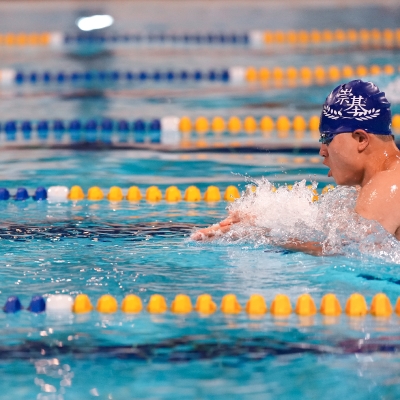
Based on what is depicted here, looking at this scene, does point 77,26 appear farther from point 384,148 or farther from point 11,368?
point 11,368

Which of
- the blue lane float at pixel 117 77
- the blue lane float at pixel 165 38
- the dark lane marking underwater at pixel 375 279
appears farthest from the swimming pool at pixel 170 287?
the blue lane float at pixel 165 38

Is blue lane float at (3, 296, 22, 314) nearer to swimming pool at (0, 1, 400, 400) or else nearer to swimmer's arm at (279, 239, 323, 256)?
swimming pool at (0, 1, 400, 400)

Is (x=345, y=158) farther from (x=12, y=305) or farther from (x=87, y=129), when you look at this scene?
(x=87, y=129)

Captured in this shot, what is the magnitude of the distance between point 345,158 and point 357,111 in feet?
0.60

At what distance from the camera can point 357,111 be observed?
3336mm

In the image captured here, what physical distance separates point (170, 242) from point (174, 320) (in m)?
1.02

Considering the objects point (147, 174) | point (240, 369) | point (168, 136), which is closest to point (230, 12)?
point (168, 136)

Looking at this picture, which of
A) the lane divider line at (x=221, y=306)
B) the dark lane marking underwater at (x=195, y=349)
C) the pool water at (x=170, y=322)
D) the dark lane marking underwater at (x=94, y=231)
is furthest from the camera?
the dark lane marking underwater at (x=94, y=231)

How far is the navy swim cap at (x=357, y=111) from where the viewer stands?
3.34 m

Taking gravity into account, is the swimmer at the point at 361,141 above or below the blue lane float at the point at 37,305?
above

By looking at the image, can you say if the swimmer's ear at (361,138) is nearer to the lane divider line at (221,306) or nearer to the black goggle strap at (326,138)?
the black goggle strap at (326,138)

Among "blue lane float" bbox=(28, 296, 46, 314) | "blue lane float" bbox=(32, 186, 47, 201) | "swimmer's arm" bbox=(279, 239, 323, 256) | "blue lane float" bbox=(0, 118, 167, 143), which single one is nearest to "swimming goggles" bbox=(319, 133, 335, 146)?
"swimmer's arm" bbox=(279, 239, 323, 256)

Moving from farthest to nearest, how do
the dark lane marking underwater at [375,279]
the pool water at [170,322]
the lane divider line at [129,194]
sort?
the lane divider line at [129,194] < the dark lane marking underwater at [375,279] < the pool water at [170,322]

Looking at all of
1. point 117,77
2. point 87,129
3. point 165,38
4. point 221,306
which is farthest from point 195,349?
point 165,38
